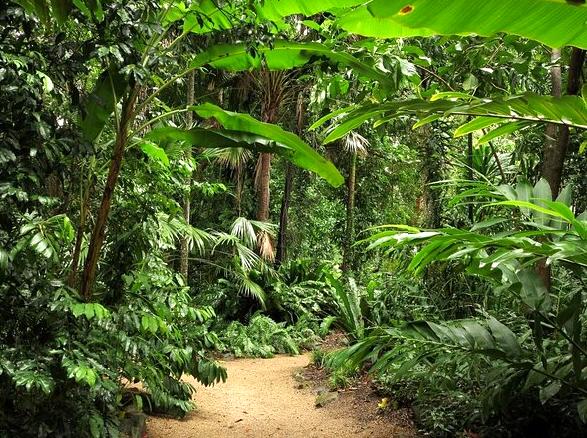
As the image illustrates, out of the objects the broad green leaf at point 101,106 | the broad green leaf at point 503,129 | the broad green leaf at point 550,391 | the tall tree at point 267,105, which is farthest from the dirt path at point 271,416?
the tall tree at point 267,105

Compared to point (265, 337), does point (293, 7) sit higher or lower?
higher

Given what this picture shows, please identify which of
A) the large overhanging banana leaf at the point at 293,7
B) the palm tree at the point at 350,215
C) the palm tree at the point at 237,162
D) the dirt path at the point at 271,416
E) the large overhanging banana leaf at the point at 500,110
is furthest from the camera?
the palm tree at the point at 350,215

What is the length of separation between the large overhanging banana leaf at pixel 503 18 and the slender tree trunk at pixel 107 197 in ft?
7.56

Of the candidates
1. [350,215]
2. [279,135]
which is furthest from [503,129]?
[350,215]

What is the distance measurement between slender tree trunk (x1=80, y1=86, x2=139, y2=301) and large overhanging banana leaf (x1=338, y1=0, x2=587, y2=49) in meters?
2.30

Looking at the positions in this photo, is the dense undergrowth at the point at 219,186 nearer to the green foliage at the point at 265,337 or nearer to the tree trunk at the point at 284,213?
the green foliage at the point at 265,337

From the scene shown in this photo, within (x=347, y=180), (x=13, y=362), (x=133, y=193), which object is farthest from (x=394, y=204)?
(x=13, y=362)

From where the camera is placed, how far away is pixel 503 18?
4.99 feet

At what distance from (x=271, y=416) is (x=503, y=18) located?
16.3ft

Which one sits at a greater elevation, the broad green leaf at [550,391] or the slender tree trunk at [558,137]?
the slender tree trunk at [558,137]

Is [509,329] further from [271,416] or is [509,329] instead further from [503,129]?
[271,416]

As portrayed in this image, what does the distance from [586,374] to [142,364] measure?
9.45 ft

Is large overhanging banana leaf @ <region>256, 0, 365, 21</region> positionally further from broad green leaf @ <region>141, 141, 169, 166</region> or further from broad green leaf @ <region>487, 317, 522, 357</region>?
broad green leaf @ <region>487, 317, 522, 357</region>

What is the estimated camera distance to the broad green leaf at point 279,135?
360 cm
